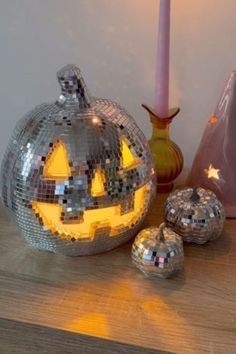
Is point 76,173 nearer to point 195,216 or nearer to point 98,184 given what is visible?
point 98,184

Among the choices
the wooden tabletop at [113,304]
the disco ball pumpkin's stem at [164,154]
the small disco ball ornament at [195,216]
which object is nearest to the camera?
the wooden tabletop at [113,304]

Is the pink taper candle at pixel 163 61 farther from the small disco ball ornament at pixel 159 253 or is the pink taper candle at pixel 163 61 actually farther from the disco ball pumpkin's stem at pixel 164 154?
the small disco ball ornament at pixel 159 253

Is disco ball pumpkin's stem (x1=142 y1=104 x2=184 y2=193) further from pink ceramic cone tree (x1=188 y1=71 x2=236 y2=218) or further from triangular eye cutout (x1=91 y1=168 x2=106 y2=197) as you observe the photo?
triangular eye cutout (x1=91 y1=168 x2=106 y2=197)

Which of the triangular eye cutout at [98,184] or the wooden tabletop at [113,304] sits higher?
the triangular eye cutout at [98,184]

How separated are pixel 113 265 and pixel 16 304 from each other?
0.12m

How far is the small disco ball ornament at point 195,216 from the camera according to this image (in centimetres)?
60

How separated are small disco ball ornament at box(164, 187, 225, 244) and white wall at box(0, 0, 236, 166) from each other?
0.75ft

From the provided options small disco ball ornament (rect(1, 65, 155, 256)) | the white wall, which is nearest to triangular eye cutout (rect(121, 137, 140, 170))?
small disco ball ornament (rect(1, 65, 155, 256))

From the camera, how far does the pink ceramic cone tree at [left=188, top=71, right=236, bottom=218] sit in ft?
2.16

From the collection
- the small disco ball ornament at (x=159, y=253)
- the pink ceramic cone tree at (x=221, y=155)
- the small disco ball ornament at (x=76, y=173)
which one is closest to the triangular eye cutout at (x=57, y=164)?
the small disco ball ornament at (x=76, y=173)

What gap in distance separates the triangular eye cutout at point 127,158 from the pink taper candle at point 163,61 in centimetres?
13

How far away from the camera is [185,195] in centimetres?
63

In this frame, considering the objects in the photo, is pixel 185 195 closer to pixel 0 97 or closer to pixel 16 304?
pixel 16 304

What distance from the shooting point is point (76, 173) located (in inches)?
21.8
